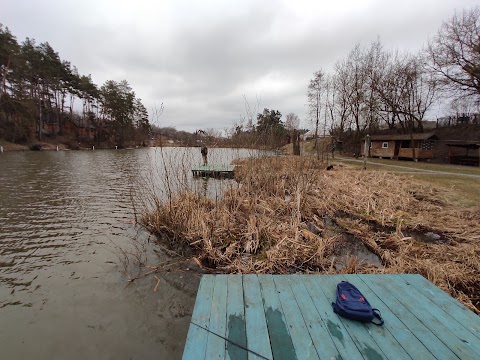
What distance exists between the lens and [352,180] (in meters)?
9.29

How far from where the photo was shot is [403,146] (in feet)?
71.8

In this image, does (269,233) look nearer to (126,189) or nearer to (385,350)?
(385,350)

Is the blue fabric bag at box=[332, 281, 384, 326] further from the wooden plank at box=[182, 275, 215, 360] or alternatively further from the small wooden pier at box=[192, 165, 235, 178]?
the small wooden pier at box=[192, 165, 235, 178]

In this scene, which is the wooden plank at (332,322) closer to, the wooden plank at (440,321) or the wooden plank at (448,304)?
the wooden plank at (440,321)

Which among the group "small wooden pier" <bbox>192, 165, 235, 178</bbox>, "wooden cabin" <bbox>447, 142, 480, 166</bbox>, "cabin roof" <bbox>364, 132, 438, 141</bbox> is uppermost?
"cabin roof" <bbox>364, 132, 438, 141</bbox>

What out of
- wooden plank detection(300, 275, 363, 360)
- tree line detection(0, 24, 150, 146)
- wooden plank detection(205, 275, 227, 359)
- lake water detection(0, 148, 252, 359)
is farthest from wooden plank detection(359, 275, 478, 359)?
tree line detection(0, 24, 150, 146)

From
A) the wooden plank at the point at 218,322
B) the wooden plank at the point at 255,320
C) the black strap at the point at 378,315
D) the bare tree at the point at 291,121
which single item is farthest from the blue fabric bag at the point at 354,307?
the bare tree at the point at 291,121

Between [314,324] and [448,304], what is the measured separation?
4.44 feet

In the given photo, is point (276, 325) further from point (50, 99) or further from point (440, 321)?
point (50, 99)

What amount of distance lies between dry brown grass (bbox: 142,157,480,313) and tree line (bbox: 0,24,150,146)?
17682 millimetres

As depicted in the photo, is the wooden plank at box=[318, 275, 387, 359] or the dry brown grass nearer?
the wooden plank at box=[318, 275, 387, 359]

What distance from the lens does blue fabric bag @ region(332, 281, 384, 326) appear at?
186cm

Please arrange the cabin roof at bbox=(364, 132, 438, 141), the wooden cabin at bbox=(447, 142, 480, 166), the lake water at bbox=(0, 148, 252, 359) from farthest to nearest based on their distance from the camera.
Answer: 1. the cabin roof at bbox=(364, 132, 438, 141)
2. the wooden cabin at bbox=(447, 142, 480, 166)
3. the lake water at bbox=(0, 148, 252, 359)

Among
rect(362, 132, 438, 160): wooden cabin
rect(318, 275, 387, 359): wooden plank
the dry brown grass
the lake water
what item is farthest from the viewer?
rect(362, 132, 438, 160): wooden cabin
